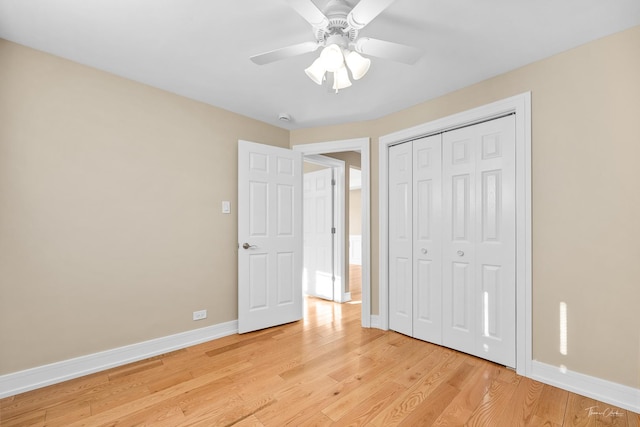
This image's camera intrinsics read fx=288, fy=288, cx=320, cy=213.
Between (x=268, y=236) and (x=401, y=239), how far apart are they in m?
1.45

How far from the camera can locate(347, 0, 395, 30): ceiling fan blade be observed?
129 cm

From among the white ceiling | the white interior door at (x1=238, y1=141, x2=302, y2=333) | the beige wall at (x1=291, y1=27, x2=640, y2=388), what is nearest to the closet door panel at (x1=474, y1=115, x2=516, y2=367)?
the beige wall at (x1=291, y1=27, x2=640, y2=388)

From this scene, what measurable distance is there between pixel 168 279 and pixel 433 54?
2870 millimetres

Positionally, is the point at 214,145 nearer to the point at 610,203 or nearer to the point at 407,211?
the point at 407,211

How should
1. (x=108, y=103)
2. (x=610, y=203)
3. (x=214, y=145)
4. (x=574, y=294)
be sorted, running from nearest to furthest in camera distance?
(x=610, y=203) < (x=574, y=294) < (x=108, y=103) < (x=214, y=145)

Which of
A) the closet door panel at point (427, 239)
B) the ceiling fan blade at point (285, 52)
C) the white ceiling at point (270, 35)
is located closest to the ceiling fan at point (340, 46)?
the ceiling fan blade at point (285, 52)

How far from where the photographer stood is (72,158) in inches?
86.0

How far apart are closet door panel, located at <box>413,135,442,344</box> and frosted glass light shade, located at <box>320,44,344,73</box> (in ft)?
5.26

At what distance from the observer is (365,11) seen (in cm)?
137

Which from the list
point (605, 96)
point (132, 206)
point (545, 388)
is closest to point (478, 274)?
point (545, 388)

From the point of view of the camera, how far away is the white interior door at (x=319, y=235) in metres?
4.36

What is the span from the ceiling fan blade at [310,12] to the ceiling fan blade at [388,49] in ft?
0.75

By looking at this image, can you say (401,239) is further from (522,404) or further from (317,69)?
(317,69)

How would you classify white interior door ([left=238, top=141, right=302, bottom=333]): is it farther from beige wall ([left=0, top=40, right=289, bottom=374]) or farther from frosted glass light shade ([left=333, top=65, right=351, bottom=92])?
frosted glass light shade ([left=333, top=65, right=351, bottom=92])
